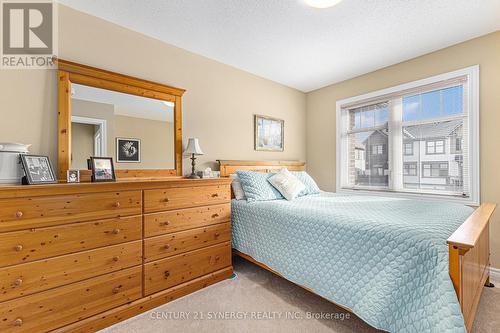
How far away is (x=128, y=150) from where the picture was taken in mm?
2211

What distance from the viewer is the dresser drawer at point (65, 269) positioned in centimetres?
129

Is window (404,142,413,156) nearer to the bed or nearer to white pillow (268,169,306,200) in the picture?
the bed

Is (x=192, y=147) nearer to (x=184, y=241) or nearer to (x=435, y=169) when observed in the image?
(x=184, y=241)

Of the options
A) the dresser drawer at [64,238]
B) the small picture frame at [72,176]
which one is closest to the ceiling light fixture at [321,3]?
the dresser drawer at [64,238]

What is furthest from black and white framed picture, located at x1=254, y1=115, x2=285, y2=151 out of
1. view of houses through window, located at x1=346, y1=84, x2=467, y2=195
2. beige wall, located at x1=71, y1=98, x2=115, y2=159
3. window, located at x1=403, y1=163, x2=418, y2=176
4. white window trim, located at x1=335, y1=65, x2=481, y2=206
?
beige wall, located at x1=71, y1=98, x2=115, y2=159

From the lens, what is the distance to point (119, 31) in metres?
2.19

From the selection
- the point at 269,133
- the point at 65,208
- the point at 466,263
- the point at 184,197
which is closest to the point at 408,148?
the point at 269,133

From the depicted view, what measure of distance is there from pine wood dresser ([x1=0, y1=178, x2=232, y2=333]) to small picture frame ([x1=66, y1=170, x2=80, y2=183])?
16.6 inches

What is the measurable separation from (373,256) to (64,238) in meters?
1.94

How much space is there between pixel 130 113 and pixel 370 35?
2553 millimetres

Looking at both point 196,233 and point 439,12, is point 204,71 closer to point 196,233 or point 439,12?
point 196,233

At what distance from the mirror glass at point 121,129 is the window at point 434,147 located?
121 inches

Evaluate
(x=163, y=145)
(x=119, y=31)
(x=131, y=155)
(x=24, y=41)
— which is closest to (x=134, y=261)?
(x=131, y=155)

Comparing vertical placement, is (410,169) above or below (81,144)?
below
